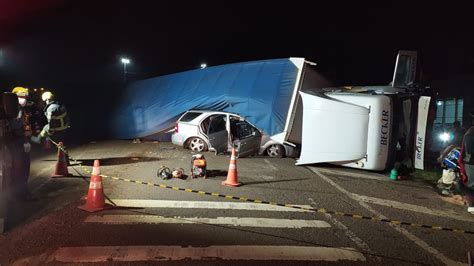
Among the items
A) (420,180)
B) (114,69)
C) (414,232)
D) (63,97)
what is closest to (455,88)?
(420,180)

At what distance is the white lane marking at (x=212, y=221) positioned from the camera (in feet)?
19.0

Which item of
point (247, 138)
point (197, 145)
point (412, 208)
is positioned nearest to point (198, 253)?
point (412, 208)

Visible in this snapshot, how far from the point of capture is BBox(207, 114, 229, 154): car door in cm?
1259

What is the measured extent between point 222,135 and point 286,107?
2.32 meters

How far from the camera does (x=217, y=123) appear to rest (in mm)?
13195

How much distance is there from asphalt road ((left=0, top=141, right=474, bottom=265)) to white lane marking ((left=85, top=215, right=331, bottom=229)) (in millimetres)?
15

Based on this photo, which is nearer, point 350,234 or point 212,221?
point 350,234

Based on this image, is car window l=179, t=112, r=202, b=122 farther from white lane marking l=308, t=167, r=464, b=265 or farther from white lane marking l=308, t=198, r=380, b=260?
white lane marking l=308, t=198, r=380, b=260

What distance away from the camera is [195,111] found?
1422cm

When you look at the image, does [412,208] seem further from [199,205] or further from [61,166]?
[61,166]

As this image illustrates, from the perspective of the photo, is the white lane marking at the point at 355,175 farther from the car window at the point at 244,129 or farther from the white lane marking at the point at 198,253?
the white lane marking at the point at 198,253

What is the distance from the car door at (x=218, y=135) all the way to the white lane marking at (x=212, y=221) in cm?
661

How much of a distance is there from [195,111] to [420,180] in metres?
7.86

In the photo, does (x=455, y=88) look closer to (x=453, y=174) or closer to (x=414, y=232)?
(x=453, y=174)
